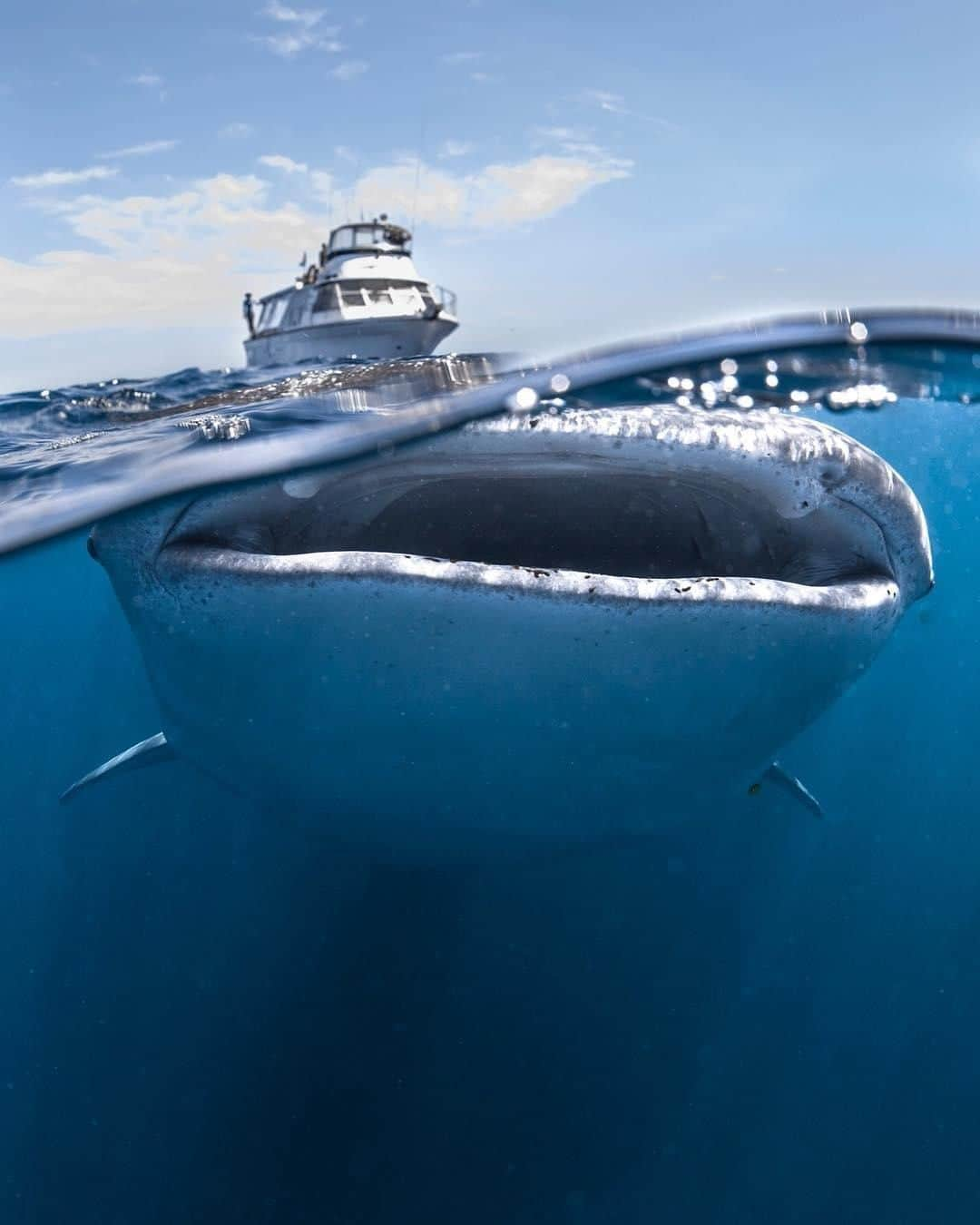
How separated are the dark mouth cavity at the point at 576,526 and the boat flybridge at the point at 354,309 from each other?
20999mm

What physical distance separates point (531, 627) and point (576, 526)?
128 centimetres

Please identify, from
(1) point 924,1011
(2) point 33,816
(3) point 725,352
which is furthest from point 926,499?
(2) point 33,816

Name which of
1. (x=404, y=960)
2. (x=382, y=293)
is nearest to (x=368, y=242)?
(x=382, y=293)

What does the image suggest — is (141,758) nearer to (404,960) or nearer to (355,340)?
(404,960)

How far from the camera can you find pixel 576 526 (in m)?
3.13

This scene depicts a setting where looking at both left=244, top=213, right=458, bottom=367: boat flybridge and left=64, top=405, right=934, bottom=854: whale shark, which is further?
left=244, top=213, right=458, bottom=367: boat flybridge

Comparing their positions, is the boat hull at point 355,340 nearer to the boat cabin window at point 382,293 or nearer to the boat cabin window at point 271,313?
the boat cabin window at point 271,313

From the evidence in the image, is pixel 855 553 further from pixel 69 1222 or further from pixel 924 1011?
pixel 924 1011

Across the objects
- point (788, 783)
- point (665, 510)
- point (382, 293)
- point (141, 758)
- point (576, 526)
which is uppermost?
point (382, 293)

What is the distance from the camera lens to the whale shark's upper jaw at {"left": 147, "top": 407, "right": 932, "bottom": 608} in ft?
6.32

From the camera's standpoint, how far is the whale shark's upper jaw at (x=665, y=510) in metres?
1.93

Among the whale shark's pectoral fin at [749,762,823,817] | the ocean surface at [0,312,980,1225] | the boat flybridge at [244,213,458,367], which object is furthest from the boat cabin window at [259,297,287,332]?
the whale shark's pectoral fin at [749,762,823,817]

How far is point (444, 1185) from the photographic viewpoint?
19.7ft

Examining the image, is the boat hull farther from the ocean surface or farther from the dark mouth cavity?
the dark mouth cavity
